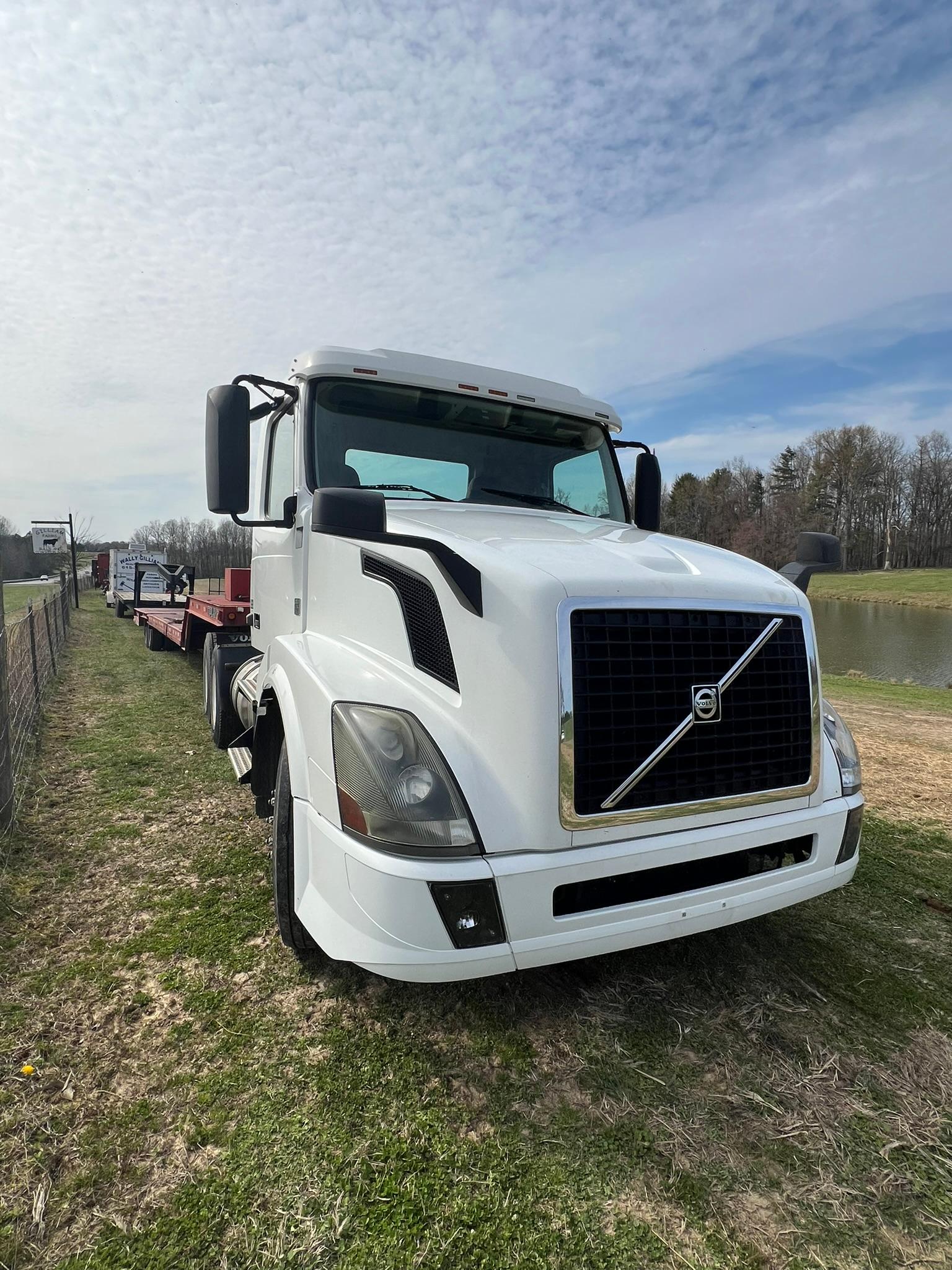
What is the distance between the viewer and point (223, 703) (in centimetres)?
503

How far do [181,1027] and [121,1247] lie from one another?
803 millimetres

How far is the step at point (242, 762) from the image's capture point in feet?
12.2

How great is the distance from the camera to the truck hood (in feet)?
7.48

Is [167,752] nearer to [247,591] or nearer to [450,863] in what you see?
[247,591]

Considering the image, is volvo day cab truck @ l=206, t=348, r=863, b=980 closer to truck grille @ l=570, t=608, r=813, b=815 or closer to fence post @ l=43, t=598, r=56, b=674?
truck grille @ l=570, t=608, r=813, b=815

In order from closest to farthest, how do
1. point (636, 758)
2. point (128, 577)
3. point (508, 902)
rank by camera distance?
1. point (508, 902)
2. point (636, 758)
3. point (128, 577)

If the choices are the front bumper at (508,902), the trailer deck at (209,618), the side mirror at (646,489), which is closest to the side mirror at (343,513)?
the front bumper at (508,902)

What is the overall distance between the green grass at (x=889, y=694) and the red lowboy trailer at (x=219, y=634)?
29.1 ft

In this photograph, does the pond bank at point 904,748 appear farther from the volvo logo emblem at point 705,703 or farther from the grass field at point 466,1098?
the volvo logo emblem at point 705,703

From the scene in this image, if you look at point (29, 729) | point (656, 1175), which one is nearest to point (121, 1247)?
point (656, 1175)

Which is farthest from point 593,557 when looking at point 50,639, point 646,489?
point 50,639

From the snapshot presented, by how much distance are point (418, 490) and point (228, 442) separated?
3.01 feet

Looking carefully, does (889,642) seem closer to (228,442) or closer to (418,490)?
(418,490)

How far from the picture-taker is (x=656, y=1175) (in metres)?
A: 1.85
